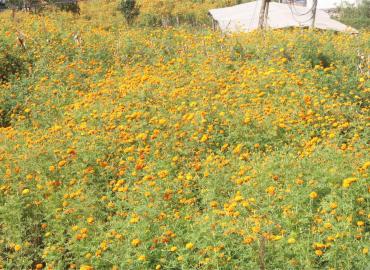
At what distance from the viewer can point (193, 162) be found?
4.82 meters

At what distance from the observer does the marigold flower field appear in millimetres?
3410

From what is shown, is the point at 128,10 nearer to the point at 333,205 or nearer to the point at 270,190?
the point at 270,190

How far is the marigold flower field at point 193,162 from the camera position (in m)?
3.41

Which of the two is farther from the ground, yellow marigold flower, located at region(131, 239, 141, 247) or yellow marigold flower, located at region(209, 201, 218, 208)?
yellow marigold flower, located at region(209, 201, 218, 208)

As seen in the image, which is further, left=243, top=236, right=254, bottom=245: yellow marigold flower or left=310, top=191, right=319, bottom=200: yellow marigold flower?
left=310, top=191, right=319, bottom=200: yellow marigold flower

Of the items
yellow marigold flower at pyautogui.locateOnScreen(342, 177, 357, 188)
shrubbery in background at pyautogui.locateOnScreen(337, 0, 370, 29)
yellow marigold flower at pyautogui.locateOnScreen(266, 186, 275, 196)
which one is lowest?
shrubbery in background at pyautogui.locateOnScreen(337, 0, 370, 29)

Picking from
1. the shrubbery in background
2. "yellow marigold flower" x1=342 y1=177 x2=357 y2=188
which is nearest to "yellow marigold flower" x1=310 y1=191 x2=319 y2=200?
"yellow marigold flower" x1=342 y1=177 x2=357 y2=188

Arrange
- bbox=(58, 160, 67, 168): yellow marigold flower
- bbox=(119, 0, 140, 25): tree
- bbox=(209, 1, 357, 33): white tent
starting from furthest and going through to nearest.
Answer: bbox=(119, 0, 140, 25): tree < bbox=(209, 1, 357, 33): white tent < bbox=(58, 160, 67, 168): yellow marigold flower

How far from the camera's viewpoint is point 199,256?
3.25 metres

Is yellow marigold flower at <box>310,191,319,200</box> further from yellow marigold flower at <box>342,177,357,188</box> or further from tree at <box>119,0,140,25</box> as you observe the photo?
tree at <box>119,0,140,25</box>

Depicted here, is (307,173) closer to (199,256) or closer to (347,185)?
(347,185)

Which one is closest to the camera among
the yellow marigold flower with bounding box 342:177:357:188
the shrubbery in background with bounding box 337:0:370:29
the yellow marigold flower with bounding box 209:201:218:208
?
the yellow marigold flower with bounding box 342:177:357:188

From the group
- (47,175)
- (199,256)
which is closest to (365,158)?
(199,256)

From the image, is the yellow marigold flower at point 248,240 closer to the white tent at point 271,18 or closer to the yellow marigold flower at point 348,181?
the yellow marigold flower at point 348,181
